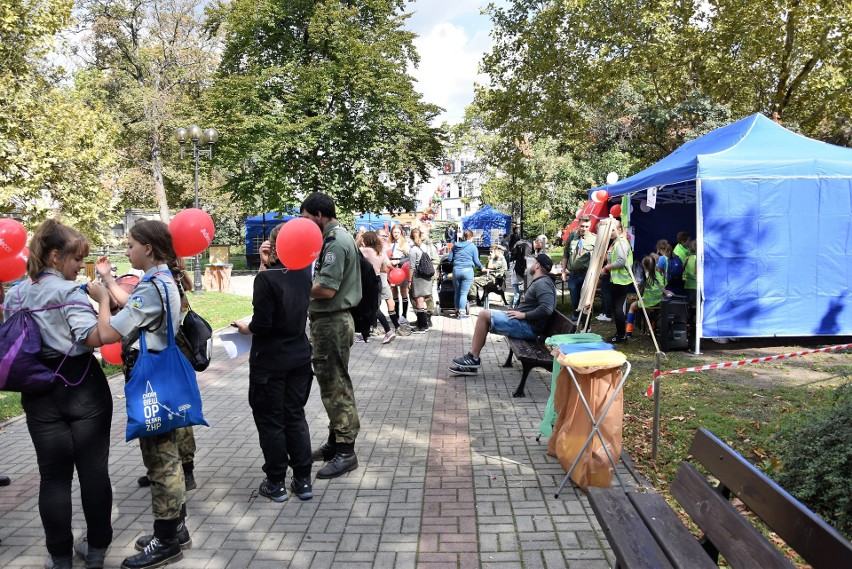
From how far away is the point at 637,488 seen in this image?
435 cm

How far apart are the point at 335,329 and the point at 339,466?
1.07m

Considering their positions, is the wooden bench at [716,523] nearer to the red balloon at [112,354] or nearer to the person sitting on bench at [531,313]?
the red balloon at [112,354]

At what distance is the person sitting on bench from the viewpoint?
22.4ft

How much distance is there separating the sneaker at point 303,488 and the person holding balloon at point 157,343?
35.2 inches

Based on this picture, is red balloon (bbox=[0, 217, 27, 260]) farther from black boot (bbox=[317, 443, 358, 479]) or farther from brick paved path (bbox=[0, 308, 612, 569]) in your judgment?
black boot (bbox=[317, 443, 358, 479])

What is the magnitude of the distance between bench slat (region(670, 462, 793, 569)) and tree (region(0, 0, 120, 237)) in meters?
16.3

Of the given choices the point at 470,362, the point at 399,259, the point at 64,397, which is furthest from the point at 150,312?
the point at 399,259

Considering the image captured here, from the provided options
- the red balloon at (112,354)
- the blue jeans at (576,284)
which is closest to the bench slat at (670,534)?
the red balloon at (112,354)

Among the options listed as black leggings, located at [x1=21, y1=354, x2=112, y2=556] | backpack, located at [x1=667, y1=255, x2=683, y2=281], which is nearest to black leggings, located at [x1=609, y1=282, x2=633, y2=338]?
backpack, located at [x1=667, y1=255, x2=683, y2=281]

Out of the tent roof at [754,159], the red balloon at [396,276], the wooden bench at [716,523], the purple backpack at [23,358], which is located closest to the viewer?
the wooden bench at [716,523]

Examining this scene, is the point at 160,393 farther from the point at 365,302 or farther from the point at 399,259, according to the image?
the point at 399,259

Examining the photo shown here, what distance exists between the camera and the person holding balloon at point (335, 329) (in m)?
4.54

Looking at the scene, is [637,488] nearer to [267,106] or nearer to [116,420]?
[116,420]

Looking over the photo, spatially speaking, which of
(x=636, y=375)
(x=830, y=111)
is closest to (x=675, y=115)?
(x=830, y=111)
